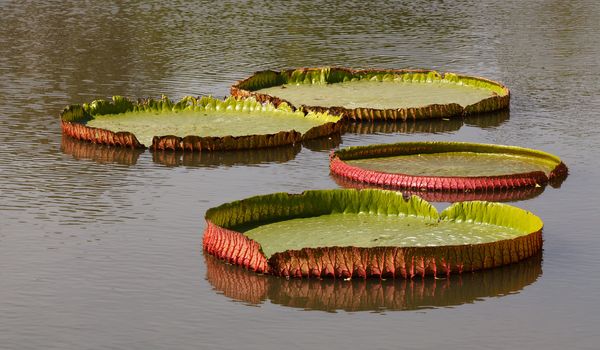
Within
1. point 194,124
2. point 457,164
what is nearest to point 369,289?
point 457,164

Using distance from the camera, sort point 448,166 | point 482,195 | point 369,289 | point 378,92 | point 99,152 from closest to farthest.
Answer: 1. point 369,289
2. point 482,195
3. point 448,166
4. point 99,152
5. point 378,92

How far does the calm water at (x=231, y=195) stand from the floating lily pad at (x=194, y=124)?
23 cm

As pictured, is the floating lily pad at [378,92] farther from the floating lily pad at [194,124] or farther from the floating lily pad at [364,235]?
the floating lily pad at [364,235]

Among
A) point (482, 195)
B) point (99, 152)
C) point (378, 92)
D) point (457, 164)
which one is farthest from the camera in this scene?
point (378, 92)

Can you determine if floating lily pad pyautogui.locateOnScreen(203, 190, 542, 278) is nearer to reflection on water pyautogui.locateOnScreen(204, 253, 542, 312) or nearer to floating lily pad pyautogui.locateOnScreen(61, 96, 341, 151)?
reflection on water pyautogui.locateOnScreen(204, 253, 542, 312)

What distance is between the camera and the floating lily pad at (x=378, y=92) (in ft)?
54.6

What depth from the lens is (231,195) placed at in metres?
13.0

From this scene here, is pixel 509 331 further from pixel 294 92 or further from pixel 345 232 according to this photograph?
pixel 294 92

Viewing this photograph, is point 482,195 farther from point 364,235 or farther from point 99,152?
point 99,152

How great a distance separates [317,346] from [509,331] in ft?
4.20

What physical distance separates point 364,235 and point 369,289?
999 millimetres

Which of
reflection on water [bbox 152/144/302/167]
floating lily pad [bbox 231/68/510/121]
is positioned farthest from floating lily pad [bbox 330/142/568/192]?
floating lily pad [bbox 231/68/510/121]

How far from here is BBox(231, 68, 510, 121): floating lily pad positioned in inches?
655

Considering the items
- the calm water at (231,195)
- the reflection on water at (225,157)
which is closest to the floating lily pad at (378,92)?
the calm water at (231,195)
